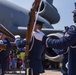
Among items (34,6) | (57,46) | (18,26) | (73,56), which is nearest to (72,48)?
(73,56)

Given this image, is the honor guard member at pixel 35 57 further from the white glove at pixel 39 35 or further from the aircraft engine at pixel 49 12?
the aircraft engine at pixel 49 12

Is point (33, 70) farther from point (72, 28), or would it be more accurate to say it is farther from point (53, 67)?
point (53, 67)

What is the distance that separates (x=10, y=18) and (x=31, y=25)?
16.1 metres

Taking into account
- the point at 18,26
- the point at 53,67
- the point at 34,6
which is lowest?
the point at 53,67

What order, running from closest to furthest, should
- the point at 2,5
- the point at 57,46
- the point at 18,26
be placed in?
the point at 57,46, the point at 2,5, the point at 18,26

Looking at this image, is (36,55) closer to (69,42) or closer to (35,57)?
(35,57)

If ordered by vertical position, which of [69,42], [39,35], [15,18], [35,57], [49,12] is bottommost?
[35,57]

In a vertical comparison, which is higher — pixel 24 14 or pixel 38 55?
pixel 24 14

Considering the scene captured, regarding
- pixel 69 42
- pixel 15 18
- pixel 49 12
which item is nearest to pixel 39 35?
pixel 69 42

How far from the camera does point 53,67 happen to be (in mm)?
20906

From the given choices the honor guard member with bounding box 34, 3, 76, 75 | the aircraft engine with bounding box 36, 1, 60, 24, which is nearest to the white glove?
the honor guard member with bounding box 34, 3, 76, 75

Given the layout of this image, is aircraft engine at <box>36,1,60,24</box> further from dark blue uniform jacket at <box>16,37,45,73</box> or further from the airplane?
dark blue uniform jacket at <box>16,37,45,73</box>

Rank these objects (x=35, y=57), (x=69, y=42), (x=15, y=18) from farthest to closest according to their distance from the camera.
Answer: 1. (x=15, y=18)
2. (x=35, y=57)
3. (x=69, y=42)

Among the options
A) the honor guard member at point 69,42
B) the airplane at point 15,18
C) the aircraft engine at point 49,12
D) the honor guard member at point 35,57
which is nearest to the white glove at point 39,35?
the honor guard member at point 69,42
